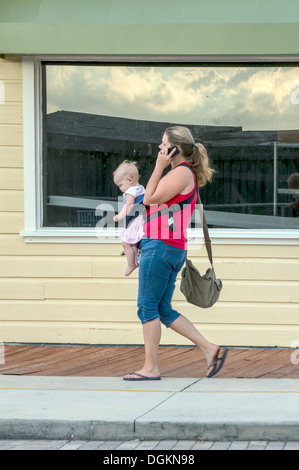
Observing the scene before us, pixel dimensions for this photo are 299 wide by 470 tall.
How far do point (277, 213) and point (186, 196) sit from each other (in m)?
2.03

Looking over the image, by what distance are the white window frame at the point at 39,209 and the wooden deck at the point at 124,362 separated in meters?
1.04

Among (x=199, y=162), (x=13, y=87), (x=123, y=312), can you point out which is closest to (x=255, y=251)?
(x=123, y=312)

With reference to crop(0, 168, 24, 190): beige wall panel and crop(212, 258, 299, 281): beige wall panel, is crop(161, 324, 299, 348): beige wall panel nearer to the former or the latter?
crop(212, 258, 299, 281): beige wall panel

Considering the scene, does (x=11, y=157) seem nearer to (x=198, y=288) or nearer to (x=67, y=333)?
(x=67, y=333)

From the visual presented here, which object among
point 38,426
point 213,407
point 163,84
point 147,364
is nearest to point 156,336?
point 147,364

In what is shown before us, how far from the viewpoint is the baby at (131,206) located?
6.82 metres

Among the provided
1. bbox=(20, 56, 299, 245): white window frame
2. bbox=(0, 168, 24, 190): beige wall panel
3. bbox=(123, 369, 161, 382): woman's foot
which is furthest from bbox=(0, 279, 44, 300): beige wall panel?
bbox=(123, 369, 161, 382): woman's foot

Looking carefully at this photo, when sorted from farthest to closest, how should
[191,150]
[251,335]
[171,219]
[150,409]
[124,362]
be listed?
[251,335] → [124,362] → [191,150] → [171,219] → [150,409]

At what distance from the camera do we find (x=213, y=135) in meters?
7.94

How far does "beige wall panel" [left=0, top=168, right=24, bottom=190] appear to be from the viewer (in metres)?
7.98

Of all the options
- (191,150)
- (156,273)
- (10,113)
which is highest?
(10,113)

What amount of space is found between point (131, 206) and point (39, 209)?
1.52 meters

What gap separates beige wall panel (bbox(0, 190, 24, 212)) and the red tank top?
2147 mm

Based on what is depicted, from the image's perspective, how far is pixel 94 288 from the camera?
7984mm
